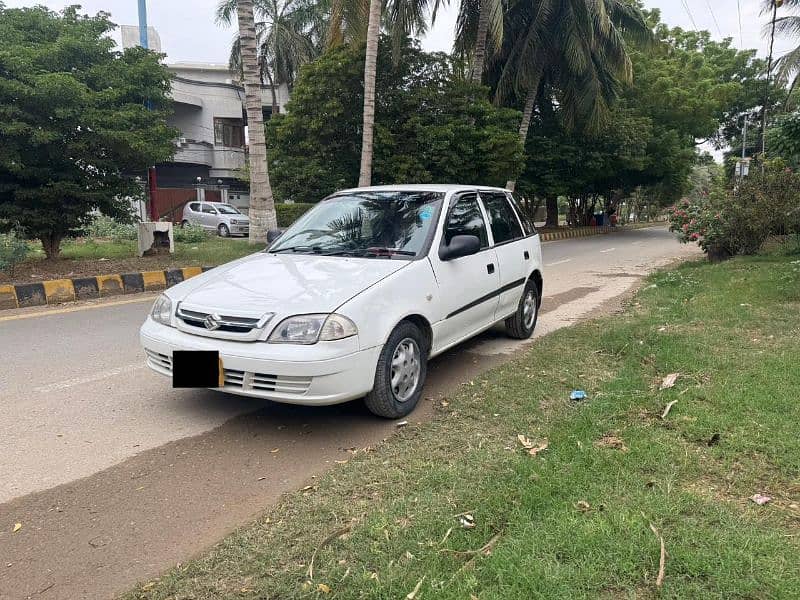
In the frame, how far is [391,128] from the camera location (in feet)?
58.6

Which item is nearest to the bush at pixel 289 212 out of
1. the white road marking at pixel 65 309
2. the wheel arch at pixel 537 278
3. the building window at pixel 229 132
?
the building window at pixel 229 132

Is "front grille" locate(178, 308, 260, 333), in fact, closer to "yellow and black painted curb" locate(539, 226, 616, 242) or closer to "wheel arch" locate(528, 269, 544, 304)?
"wheel arch" locate(528, 269, 544, 304)

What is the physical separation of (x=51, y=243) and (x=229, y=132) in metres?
28.6

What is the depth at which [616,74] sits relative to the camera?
73.5ft

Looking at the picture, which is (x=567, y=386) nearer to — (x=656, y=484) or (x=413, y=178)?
(x=656, y=484)

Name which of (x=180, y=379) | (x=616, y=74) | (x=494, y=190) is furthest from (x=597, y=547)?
(x=616, y=74)

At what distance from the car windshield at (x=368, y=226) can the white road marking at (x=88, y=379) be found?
5.30ft

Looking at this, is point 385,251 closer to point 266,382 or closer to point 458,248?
point 458,248

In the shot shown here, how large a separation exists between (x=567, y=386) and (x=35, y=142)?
8330mm

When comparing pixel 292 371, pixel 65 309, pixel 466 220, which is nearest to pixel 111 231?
pixel 65 309

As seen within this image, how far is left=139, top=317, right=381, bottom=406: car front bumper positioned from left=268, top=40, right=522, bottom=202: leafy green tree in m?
14.1

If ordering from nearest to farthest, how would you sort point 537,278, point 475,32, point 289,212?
point 537,278 → point 475,32 → point 289,212

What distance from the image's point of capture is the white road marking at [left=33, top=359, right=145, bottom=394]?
4668mm

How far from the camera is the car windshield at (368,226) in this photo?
4641 mm
